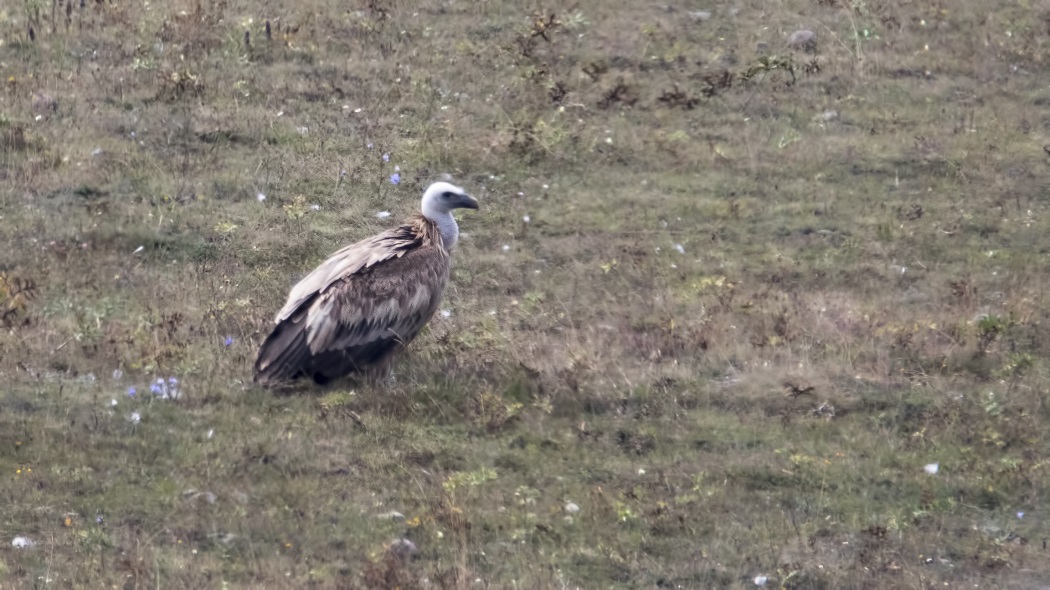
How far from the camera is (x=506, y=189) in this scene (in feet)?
46.5

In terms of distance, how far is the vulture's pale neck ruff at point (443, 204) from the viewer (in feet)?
38.3

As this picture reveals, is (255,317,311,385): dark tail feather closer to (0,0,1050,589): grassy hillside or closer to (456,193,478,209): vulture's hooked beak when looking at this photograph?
(0,0,1050,589): grassy hillside

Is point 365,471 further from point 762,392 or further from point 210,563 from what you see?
point 762,392

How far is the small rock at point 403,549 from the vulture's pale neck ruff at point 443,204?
12.1 ft

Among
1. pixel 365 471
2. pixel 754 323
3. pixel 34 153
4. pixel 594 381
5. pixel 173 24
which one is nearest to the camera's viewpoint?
pixel 365 471

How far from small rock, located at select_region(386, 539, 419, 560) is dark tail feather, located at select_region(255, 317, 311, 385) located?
2.23 metres

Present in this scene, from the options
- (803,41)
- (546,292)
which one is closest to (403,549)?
(546,292)

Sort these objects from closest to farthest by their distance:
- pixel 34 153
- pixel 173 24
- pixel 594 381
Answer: pixel 594 381
pixel 34 153
pixel 173 24

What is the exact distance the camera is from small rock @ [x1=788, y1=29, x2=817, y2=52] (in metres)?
16.2

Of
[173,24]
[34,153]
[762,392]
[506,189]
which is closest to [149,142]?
[34,153]

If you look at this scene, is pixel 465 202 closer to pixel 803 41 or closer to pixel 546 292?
pixel 546 292

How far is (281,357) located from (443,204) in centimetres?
219

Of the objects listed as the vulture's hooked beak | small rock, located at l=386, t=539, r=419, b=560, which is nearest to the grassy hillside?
small rock, located at l=386, t=539, r=419, b=560

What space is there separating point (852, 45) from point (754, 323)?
6.01 m
